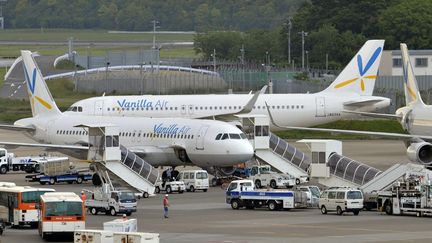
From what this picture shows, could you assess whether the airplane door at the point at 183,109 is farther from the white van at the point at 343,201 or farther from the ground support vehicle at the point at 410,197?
the ground support vehicle at the point at 410,197

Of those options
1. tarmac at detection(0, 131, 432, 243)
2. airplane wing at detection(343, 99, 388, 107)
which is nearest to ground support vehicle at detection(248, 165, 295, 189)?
tarmac at detection(0, 131, 432, 243)

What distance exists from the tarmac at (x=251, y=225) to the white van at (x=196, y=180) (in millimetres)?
2533

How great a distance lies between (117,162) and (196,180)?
520 centimetres

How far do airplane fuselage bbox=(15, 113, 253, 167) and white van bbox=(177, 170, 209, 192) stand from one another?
1.37m

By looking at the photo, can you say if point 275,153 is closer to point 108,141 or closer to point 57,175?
point 108,141

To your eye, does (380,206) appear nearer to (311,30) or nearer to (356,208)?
(356,208)

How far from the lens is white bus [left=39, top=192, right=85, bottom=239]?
4756 cm

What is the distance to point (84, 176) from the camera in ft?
244

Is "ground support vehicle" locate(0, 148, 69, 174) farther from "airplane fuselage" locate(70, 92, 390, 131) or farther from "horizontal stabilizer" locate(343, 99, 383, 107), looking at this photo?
"horizontal stabilizer" locate(343, 99, 383, 107)

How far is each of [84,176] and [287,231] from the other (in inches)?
1041

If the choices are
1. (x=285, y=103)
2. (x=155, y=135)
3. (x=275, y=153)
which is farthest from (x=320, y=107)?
(x=155, y=135)

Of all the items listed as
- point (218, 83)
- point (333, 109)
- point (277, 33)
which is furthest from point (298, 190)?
point (277, 33)

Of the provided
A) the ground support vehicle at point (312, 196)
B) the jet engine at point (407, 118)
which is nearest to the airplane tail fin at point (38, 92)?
the jet engine at point (407, 118)

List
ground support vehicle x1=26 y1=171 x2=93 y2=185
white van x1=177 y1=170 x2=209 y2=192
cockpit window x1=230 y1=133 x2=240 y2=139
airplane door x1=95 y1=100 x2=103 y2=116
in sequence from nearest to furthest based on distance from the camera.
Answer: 1. white van x1=177 y1=170 x2=209 y2=192
2. cockpit window x1=230 y1=133 x2=240 y2=139
3. ground support vehicle x1=26 y1=171 x2=93 y2=185
4. airplane door x1=95 y1=100 x2=103 y2=116
